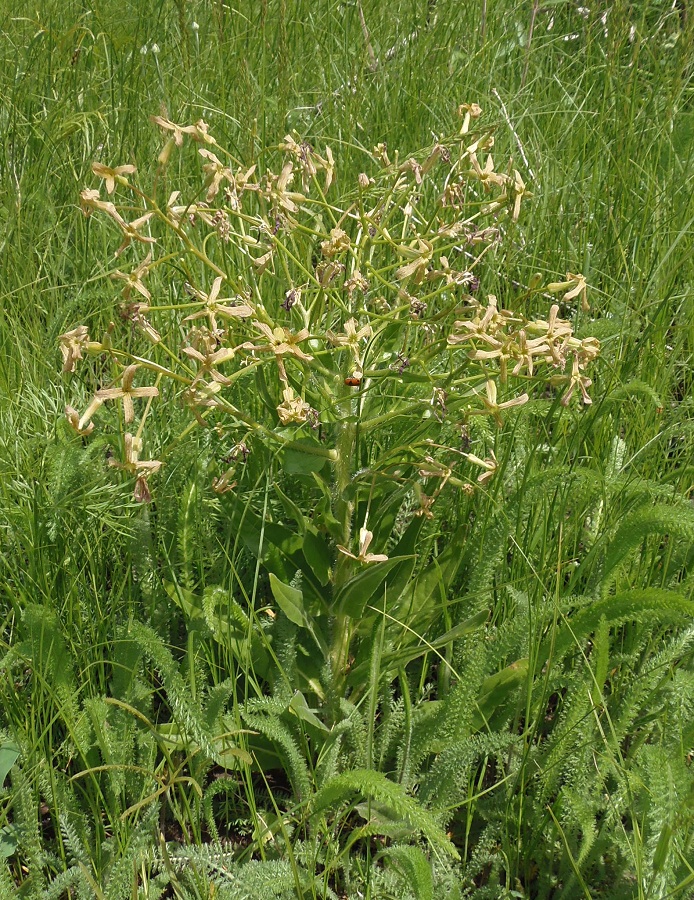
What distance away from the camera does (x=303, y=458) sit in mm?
1431

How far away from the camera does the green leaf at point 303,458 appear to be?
1415 mm

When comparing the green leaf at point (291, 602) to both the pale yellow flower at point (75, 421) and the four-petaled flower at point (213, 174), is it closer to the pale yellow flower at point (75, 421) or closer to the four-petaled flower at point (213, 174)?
the pale yellow flower at point (75, 421)

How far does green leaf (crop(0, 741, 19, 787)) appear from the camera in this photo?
138cm

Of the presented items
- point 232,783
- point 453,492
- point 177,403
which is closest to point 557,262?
point 453,492

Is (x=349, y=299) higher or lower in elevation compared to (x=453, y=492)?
higher

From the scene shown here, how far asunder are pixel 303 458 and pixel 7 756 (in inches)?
24.8

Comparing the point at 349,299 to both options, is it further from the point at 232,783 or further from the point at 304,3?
the point at 304,3

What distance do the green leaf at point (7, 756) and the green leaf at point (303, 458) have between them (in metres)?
0.59

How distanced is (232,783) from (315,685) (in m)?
0.22

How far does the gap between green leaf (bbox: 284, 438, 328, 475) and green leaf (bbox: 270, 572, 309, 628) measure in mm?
179

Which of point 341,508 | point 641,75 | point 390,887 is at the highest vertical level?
point 641,75

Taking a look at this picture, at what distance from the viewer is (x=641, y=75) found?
3.20 metres

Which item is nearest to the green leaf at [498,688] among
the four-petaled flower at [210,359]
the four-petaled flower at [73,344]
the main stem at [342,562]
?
the main stem at [342,562]

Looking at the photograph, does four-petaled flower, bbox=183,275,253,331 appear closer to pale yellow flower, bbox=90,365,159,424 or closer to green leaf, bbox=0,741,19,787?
pale yellow flower, bbox=90,365,159,424
